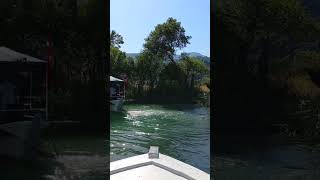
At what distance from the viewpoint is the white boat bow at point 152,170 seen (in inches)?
167

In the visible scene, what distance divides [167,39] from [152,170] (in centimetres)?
690

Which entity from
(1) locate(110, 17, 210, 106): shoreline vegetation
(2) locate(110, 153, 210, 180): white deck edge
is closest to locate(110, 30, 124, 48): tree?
(1) locate(110, 17, 210, 106): shoreline vegetation

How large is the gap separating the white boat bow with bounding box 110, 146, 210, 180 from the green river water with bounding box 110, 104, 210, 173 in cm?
466

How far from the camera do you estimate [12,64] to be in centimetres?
360

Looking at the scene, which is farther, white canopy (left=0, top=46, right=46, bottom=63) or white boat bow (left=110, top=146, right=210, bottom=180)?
white boat bow (left=110, top=146, right=210, bottom=180)

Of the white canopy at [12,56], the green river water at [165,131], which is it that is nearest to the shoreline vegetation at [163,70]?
the green river water at [165,131]

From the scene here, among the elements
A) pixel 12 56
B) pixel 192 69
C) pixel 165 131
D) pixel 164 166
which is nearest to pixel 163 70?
pixel 192 69

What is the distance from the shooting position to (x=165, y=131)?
11.2 m

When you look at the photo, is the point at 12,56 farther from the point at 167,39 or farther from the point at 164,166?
the point at 167,39

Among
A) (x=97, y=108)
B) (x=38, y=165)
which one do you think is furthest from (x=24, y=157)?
(x=97, y=108)

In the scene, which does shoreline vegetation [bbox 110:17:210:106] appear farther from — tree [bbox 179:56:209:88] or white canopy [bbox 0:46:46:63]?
white canopy [bbox 0:46:46:63]

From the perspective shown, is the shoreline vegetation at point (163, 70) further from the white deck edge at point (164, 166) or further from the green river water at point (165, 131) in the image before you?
the white deck edge at point (164, 166)

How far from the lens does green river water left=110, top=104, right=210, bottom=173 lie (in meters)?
9.89

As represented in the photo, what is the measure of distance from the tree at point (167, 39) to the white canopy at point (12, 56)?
6.37m
